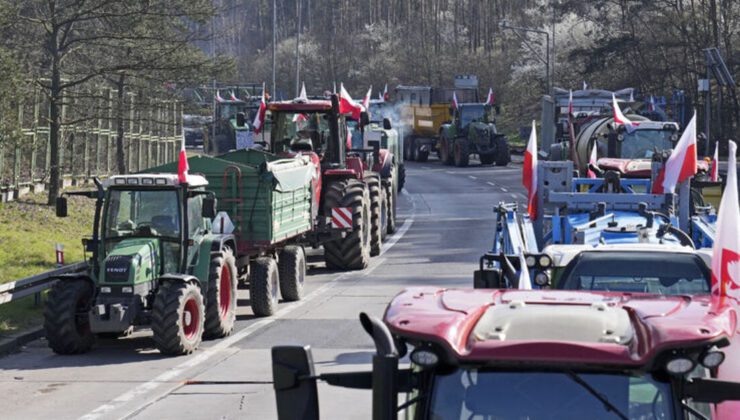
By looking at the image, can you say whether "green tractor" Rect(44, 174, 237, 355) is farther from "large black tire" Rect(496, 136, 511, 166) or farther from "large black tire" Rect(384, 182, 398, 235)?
"large black tire" Rect(496, 136, 511, 166)

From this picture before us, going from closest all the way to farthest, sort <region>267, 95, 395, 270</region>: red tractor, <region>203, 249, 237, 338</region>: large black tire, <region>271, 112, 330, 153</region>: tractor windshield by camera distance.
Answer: <region>203, 249, 237, 338</region>: large black tire, <region>267, 95, 395, 270</region>: red tractor, <region>271, 112, 330, 153</region>: tractor windshield

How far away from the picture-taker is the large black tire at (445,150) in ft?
208

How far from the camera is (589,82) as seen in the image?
254 feet

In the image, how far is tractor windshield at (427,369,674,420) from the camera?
457 centimetres

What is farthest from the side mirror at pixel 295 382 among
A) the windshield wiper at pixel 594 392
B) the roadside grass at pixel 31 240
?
the roadside grass at pixel 31 240

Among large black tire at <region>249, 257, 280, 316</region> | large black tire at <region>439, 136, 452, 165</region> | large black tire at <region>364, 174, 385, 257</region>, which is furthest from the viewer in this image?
large black tire at <region>439, 136, 452, 165</region>

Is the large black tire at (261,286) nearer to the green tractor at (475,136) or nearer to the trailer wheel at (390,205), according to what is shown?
the trailer wheel at (390,205)

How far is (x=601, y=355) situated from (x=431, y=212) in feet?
115

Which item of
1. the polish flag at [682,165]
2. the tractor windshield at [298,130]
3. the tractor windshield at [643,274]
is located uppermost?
the tractor windshield at [298,130]

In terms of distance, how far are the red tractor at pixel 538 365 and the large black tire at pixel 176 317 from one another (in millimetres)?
10726

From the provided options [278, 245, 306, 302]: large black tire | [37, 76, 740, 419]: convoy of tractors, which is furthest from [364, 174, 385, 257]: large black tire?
[278, 245, 306, 302]: large black tire

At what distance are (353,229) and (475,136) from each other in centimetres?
3667

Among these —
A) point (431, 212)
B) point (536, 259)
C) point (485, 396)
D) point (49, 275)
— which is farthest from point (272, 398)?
point (431, 212)

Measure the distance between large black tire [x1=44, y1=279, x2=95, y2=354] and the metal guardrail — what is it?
1207mm
